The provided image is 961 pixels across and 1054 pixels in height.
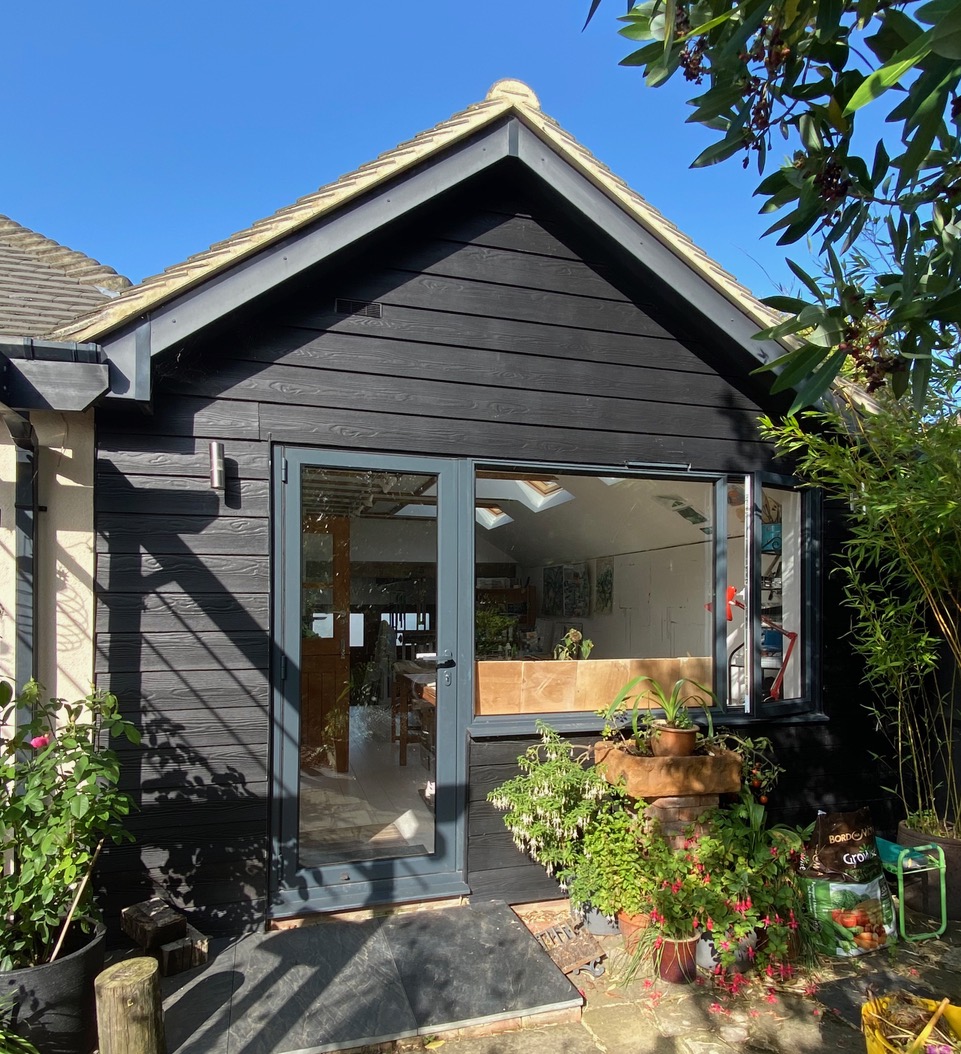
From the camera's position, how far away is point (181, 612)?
10.7 feet

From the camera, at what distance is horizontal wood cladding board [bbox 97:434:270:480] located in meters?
3.19

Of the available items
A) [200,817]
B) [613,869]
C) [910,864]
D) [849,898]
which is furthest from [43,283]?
[910,864]

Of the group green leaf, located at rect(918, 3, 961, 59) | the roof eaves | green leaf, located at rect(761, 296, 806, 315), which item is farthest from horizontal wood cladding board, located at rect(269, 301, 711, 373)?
green leaf, located at rect(918, 3, 961, 59)

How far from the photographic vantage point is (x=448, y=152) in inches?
138

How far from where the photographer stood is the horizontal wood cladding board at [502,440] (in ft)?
11.4

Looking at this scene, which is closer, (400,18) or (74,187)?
(400,18)

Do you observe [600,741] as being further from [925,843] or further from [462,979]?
[925,843]

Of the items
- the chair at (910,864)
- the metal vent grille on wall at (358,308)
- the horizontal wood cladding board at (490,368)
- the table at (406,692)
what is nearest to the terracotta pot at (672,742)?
the table at (406,692)

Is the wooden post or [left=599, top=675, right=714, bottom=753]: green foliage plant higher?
[left=599, top=675, right=714, bottom=753]: green foliage plant

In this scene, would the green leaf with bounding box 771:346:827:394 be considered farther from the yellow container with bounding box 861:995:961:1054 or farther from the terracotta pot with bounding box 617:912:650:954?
the terracotta pot with bounding box 617:912:650:954

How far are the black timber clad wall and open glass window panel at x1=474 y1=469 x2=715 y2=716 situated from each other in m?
0.38

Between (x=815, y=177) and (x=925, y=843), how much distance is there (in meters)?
3.92

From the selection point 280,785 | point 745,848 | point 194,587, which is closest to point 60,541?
point 194,587

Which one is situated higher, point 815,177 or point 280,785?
point 815,177
